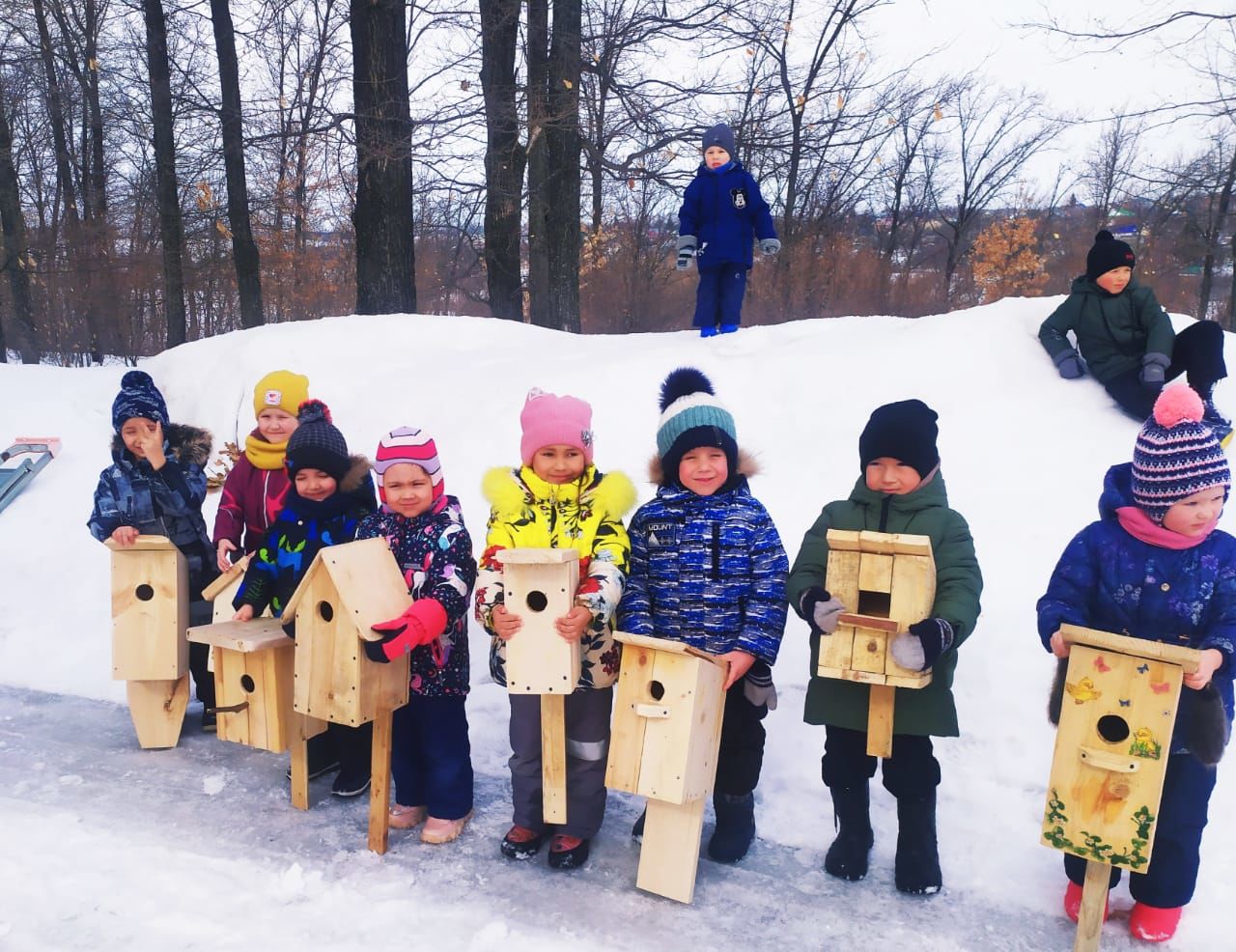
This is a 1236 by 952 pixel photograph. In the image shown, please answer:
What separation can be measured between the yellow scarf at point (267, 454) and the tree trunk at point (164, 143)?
9485mm

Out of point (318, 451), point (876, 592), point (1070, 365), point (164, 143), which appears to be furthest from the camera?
point (164, 143)

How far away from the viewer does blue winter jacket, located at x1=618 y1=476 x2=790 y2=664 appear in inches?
111

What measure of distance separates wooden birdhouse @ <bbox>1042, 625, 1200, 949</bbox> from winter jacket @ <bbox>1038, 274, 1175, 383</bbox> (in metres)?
3.70

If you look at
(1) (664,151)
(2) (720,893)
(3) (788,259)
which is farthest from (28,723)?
(3) (788,259)

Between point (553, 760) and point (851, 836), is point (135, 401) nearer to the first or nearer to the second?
point (553, 760)

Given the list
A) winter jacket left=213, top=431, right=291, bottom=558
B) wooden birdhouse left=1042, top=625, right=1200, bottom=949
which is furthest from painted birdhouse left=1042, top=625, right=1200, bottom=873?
winter jacket left=213, top=431, right=291, bottom=558

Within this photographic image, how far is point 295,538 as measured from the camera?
3471 mm

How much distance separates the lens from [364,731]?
11.8 feet

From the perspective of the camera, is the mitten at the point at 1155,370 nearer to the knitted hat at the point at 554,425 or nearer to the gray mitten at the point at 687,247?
the gray mitten at the point at 687,247

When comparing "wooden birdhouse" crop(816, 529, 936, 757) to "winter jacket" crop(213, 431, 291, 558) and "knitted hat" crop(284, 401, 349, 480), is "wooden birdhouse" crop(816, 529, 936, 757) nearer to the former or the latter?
"knitted hat" crop(284, 401, 349, 480)

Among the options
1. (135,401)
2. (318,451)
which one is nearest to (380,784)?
(318,451)

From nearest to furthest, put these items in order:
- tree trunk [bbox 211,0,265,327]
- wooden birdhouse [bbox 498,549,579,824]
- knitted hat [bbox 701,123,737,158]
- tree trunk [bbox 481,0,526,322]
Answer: wooden birdhouse [bbox 498,549,579,824]
knitted hat [bbox 701,123,737,158]
tree trunk [bbox 481,0,526,322]
tree trunk [bbox 211,0,265,327]

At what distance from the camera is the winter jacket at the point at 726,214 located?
6715 millimetres

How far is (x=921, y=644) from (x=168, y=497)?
3358 millimetres
